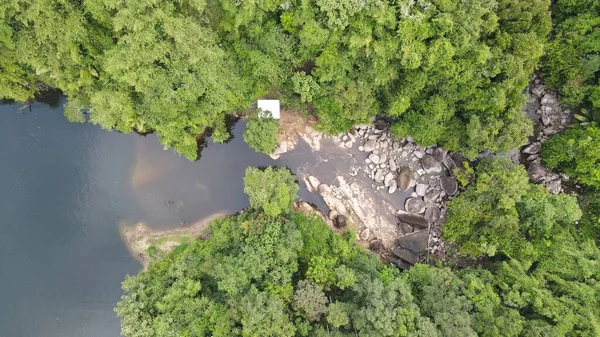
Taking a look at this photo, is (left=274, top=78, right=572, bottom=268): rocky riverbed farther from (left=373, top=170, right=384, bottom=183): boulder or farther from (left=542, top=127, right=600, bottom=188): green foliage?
(left=542, top=127, right=600, bottom=188): green foliage

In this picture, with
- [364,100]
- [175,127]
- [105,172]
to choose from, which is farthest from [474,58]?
[105,172]

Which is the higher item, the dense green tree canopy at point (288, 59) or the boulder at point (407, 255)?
the dense green tree canopy at point (288, 59)

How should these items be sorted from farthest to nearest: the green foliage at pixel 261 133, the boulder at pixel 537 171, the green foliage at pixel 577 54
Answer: the boulder at pixel 537 171, the green foliage at pixel 261 133, the green foliage at pixel 577 54

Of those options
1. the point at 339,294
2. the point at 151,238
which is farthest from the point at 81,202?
the point at 339,294

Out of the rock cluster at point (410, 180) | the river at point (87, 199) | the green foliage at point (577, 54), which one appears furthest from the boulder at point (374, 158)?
the green foliage at point (577, 54)

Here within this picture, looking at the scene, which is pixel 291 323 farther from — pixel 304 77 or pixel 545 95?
pixel 545 95

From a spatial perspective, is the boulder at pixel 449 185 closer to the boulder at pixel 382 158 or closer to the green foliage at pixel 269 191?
the boulder at pixel 382 158

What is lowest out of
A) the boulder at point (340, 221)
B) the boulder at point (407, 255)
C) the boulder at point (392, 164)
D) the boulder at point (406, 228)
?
the boulder at point (407, 255)

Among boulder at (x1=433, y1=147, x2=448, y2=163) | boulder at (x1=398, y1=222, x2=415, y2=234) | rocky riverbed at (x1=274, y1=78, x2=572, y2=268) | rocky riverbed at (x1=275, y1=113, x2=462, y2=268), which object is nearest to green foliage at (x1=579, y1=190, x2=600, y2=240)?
rocky riverbed at (x1=274, y1=78, x2=572, y2=268)
